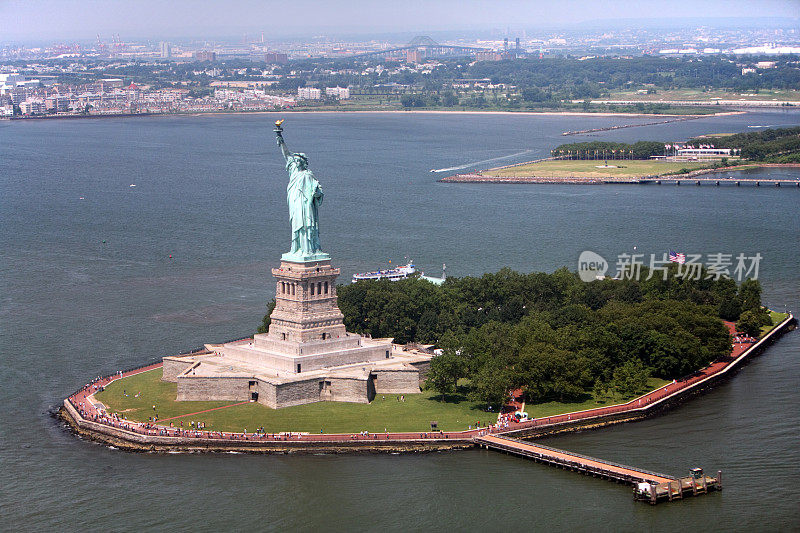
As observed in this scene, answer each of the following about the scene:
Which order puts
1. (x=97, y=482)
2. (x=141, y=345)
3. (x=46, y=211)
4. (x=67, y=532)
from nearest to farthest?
(x=67, y=532) → (x=97, y=482) → (x=141, y=345) → (x=46, y=211)

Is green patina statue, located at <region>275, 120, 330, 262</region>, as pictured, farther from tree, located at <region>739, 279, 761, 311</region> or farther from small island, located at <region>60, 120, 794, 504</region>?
tree, located at <region>739, 279, 761, 311</region>

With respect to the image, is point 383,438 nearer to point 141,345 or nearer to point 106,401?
point 106,401

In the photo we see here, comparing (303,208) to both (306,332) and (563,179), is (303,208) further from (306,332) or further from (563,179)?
(563,179)

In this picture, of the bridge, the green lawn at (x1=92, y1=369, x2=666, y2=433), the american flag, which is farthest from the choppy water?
the american flag

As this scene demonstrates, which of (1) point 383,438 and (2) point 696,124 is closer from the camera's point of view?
(1) point 383,438

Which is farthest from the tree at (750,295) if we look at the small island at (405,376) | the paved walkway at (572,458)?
the paved walkway at (572,458)

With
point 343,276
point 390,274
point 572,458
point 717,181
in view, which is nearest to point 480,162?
point 717,181

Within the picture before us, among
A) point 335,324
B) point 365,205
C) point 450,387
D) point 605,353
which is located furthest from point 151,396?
point 365,205
